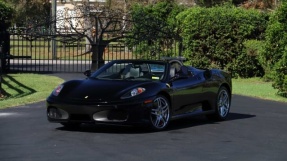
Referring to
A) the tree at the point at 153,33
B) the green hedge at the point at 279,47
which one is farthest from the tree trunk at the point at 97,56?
the green hedge at the point at 279,47

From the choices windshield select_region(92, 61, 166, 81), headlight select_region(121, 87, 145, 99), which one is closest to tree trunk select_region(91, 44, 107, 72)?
windshield select_region(92, 61, 166, 81)

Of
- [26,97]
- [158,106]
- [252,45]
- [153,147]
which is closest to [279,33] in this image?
[252,45]

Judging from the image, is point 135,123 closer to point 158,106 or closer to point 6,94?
point 158,106

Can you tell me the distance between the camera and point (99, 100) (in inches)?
412

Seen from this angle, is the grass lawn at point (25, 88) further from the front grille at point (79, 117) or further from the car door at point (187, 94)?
the car door at point (187, 94)

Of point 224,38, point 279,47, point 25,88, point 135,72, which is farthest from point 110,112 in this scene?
point 224,38

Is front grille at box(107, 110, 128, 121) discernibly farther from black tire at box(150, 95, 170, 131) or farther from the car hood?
black tire at box(150, 95, 170, 131)

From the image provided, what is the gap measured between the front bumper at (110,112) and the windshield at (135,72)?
97 centimetres

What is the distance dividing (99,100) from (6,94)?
277 inches

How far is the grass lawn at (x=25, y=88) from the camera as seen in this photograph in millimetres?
15780

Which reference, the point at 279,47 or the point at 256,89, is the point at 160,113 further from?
the point at 256,89

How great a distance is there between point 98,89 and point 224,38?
1395 cm

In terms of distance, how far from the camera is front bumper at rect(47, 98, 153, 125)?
1041 cm

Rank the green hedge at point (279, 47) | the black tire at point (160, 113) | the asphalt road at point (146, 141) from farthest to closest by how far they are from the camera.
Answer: the green hedge at point (279, 47) < the black tire at point (160, 113) < the asphalt road at point (146, 141)
